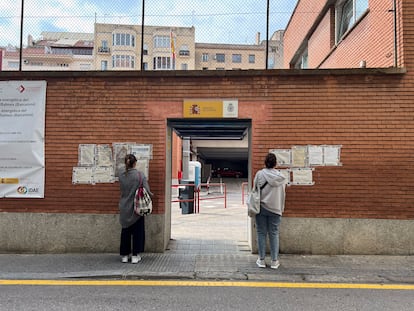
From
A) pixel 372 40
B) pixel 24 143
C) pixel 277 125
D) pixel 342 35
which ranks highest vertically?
pixel 342 35

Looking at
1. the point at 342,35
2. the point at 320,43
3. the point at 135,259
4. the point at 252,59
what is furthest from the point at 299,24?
the point at 135,259

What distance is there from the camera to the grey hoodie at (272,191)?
18.7 feet

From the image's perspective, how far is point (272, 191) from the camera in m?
5.73

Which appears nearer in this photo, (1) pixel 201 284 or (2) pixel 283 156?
(1) pixel 201 284

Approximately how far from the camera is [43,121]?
22.4 ft

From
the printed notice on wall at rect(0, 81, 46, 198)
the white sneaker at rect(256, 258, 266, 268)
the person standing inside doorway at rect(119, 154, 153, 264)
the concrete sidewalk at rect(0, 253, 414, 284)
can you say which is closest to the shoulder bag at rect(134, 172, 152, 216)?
the person standing inside doorway at rect(119, 154, 153, 264)

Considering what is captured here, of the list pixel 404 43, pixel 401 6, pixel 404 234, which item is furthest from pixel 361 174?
pixel 401 6

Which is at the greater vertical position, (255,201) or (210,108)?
(210,108)

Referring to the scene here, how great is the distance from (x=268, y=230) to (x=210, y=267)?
1.05 meters

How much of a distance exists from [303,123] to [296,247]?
210 cm

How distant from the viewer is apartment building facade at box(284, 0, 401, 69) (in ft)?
23.9

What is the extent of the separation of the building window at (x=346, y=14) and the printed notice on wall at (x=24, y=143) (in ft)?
25.4

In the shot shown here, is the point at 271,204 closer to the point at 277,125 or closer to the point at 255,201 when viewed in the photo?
the point at 255,201

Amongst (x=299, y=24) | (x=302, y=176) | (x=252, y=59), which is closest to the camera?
(x=302, y=176)
